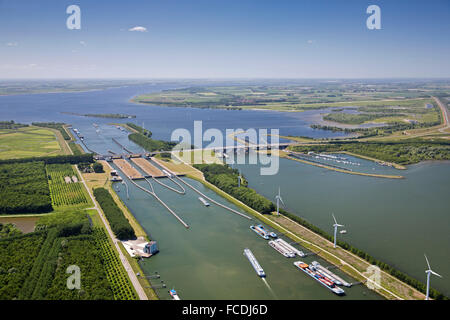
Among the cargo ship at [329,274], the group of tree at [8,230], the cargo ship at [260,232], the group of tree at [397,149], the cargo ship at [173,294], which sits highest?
the group of tree at [397,149]

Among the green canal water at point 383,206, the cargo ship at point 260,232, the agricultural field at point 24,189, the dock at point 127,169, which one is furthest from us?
the dock at point 127,169

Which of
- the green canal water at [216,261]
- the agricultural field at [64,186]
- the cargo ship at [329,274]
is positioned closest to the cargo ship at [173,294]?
the green canal water at [216,261]

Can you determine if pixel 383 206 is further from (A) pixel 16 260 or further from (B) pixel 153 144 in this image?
(B) pixel 153 144

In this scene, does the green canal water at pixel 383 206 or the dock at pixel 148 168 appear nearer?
the green canal water at pixel 383 206

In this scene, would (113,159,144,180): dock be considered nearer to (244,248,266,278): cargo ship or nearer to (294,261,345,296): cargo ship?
(244,248,266,278): cargo ship

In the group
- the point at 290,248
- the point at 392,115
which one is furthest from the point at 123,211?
the point at 392,115

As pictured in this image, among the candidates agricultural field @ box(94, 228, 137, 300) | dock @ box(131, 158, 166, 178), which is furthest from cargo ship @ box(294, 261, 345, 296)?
dock @ box(131, 158, 166, 178)

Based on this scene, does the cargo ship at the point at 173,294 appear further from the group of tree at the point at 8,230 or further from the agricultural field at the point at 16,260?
the group of tree at the point at 8,230
